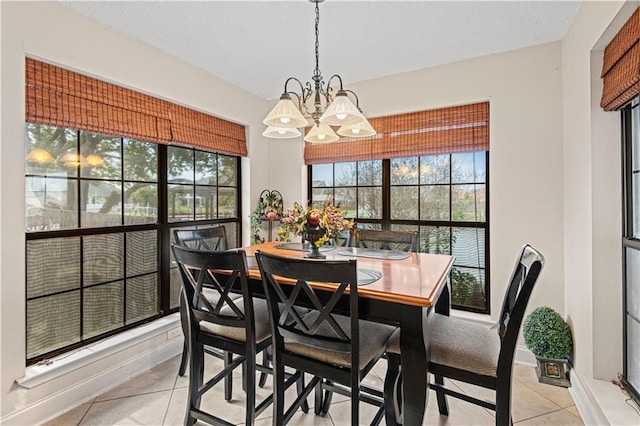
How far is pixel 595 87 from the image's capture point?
6.53 feet

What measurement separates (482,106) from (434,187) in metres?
0.84

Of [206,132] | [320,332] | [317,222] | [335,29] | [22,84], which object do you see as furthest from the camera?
[206,132]

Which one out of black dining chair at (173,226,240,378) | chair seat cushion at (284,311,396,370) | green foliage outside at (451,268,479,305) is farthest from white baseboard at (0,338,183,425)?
green foliage outside at (451,268,479,305)

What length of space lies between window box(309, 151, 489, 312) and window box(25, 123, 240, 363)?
6.08ft

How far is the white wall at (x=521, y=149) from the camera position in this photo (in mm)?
2537

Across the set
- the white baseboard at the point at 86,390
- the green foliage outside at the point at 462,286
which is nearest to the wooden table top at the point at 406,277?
the green foliage outside at the point at 462,286

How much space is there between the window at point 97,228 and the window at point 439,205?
6.08ft

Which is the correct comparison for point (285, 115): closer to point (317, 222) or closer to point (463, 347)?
point (317, 222)

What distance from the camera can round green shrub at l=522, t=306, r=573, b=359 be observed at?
7.48ft

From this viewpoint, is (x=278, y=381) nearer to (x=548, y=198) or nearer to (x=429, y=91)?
(x=548, y=198)

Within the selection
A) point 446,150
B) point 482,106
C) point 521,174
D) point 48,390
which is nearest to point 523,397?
point 521,174

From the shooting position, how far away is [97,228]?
2406 millimetres

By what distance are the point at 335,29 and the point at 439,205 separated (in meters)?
1.86

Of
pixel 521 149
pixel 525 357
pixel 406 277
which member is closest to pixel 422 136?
pixel 521 149
